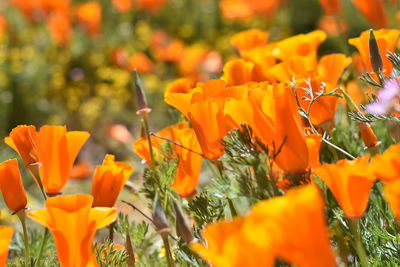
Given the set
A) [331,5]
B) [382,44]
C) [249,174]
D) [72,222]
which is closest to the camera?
[72,222]

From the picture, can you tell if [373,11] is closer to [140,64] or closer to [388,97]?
[388,97]

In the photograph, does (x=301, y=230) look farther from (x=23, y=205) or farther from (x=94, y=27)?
(x=94, y=27)

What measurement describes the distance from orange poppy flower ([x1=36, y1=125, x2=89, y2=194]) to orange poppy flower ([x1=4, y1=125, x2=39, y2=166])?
0.04ft

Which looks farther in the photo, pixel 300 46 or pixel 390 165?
pixel 300 46

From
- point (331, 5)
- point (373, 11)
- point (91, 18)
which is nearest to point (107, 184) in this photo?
point (373, 11)

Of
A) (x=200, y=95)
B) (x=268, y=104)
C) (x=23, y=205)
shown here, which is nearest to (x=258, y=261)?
(x=268, y=104)

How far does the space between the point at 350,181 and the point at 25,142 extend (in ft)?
2.00

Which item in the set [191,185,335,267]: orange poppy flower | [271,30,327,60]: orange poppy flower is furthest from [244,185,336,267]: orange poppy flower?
[271,30,327,60]: orange poppy flower

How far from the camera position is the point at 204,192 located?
1225 millimetres

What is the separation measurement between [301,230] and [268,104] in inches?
15.5

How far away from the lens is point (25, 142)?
1221 millimetres

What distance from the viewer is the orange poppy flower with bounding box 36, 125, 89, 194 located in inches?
48.9

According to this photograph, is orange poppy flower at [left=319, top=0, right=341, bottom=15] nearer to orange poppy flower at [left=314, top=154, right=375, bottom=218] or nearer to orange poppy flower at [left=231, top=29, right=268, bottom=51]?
orange poppy flower at [left=231, top=29, right=268, bottom=51]

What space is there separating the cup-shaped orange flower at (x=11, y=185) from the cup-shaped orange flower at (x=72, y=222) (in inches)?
8.6
